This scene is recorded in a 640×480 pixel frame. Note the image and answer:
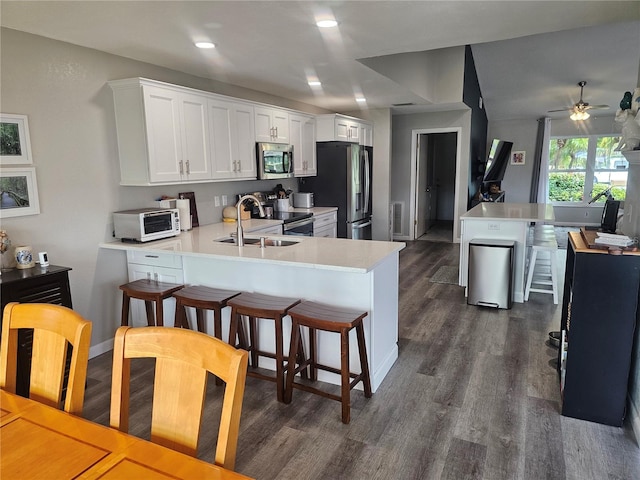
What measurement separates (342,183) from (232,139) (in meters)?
2.00

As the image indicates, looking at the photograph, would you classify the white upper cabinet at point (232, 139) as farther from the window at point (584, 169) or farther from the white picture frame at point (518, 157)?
the window at point (584, 169)

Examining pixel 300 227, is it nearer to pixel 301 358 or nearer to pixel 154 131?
pixel 154 131

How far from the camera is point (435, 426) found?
234cm

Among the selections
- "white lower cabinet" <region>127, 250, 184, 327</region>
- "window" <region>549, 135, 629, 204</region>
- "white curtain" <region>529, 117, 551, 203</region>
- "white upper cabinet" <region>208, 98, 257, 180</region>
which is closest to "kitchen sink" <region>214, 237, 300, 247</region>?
"white lower cabinet" <region>127, 250, 184, 327</region>

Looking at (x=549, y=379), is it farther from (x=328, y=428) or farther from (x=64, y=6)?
(x=64, y=6)

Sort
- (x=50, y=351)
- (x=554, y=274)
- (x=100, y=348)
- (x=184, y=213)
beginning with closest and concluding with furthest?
(x=50, y=351)
(x=100, y=348)
(x=184, y=213)
(x=554, y=274)

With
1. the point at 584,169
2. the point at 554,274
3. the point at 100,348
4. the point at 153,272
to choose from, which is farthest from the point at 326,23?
the point at 584,169

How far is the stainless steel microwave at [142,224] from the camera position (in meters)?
3.17

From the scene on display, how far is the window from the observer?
922 centimetres

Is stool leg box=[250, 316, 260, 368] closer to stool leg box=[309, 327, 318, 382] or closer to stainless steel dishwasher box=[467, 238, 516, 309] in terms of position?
stool leg box=[309, 327, 318, 382]

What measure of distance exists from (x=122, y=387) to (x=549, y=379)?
8.79 ft

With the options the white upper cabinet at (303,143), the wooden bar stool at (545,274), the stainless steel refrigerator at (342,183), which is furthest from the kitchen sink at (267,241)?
the wooden bar stool at (545,274)

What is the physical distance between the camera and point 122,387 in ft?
4.16

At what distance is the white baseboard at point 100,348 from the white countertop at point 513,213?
11.2 feet
